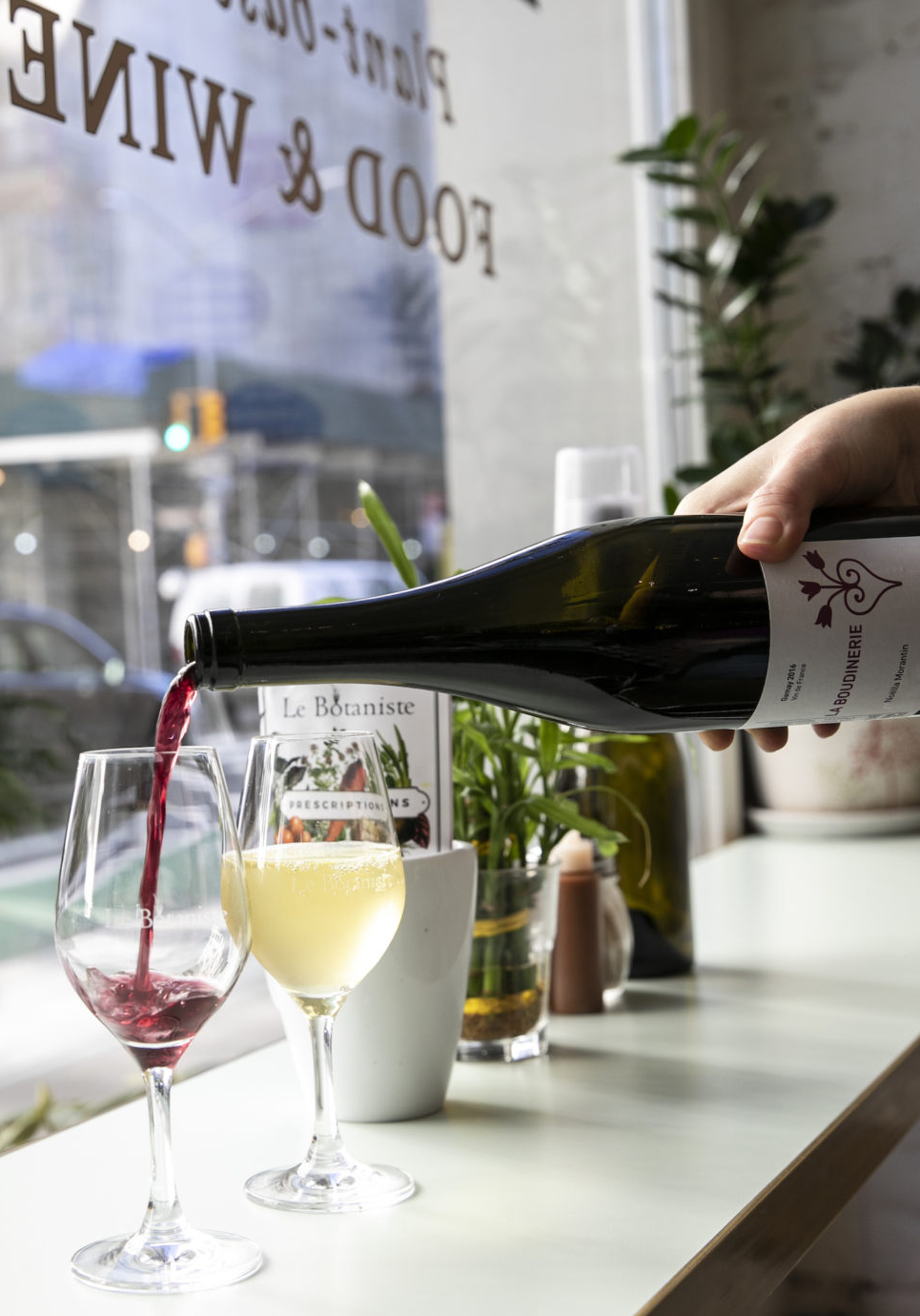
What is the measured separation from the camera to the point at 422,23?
1574 mm

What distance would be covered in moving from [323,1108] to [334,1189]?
4 cm

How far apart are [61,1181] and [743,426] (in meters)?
1.62

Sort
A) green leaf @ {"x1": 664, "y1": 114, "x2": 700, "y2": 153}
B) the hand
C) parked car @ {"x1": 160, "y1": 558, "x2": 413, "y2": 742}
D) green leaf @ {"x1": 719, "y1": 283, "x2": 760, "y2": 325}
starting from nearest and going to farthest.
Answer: the hand
parked car @ {"x1": 160, "y1": 558, "x2": 413, "y2": 742}
green leaf @ {"x1": 664, "y1": 114, "x2": 700, "y2": 153}
green leaf @ {"x1": 719, "y1": 283, "x2": 760, "y2": 325}

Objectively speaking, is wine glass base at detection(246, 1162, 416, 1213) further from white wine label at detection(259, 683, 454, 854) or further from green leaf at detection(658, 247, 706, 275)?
green leaf at detection(658, 247, 706, 275)

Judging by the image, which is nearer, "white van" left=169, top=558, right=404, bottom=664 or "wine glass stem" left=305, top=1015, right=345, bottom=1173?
"wine glass stem" left=305, top=1015, right=345, bottom=1173

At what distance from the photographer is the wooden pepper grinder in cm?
107

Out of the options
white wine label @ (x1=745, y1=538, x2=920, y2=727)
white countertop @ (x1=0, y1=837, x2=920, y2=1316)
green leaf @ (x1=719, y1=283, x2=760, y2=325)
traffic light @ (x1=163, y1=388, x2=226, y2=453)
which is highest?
green leaf @ (x1=719, y1=283, x2=760, y2=325)

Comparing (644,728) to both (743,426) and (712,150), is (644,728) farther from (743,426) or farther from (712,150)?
(712,150)

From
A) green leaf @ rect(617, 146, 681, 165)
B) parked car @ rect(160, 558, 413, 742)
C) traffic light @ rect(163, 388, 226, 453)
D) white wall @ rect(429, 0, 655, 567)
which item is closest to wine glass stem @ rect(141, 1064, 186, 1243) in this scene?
parked car @ rect(160, 558, 413, 742)

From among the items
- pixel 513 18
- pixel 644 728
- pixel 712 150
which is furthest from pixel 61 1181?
pixel 712 150

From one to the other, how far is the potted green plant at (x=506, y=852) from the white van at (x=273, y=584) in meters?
0.46

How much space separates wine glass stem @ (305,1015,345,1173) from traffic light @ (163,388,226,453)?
2.98 ft

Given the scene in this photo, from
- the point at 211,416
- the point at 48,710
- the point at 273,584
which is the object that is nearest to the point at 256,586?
the point at 273,584

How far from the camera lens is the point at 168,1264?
630mm
